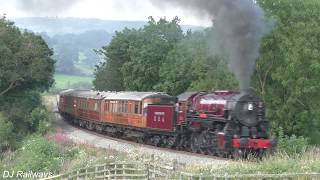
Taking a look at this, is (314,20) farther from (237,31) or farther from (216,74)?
(237,31)

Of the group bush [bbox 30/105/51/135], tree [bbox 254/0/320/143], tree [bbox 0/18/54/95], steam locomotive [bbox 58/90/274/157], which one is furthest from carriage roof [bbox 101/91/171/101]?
tree [bbox 254/0/320/143]

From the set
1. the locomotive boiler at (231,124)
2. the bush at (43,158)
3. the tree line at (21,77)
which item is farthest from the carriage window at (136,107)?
the tree line at (21,77)

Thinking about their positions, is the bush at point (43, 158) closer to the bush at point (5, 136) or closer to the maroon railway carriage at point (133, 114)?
the maroon railway carriage at point (133, 114)

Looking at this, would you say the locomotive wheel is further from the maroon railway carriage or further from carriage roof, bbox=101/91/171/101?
carriage roof, bbox=101/91/171/101

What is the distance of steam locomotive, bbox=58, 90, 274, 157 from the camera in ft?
82.9

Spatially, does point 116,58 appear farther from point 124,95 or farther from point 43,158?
point 43,158

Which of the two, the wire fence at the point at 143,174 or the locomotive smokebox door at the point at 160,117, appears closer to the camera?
the wire fence at the point at 143,174

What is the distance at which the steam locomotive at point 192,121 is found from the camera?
82.9ft

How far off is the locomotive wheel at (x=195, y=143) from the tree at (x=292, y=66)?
1310 centimetres

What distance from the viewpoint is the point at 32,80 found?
48.1m

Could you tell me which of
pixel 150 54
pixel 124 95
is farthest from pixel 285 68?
pixel 150 54

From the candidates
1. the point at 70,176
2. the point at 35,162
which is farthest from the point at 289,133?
the point at 70,176

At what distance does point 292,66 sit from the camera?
131ft

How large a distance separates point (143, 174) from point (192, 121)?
10952 mm
